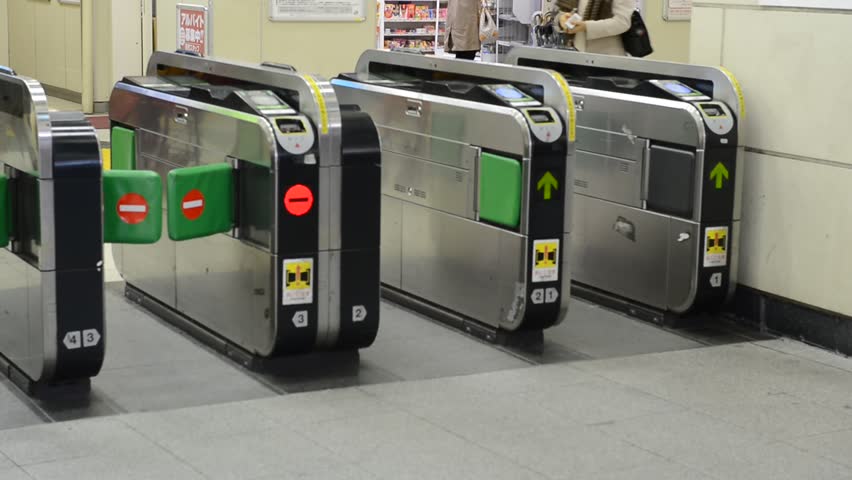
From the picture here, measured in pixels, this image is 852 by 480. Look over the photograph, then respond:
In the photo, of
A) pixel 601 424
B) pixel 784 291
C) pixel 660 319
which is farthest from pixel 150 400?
pixel 784 291

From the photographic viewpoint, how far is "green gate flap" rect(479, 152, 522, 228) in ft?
17.9

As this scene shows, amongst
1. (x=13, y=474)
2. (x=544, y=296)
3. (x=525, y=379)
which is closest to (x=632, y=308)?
(x=544, y=296)

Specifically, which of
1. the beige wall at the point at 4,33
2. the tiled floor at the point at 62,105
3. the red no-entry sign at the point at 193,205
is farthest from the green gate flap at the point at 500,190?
the beige wall at the point at 4,33

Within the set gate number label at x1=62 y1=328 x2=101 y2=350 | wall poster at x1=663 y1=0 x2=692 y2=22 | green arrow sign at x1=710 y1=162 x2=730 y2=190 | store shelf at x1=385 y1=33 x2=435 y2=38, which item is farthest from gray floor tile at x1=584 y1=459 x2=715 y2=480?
store shelf at x1=385 y1=33 x2=435 y2=38

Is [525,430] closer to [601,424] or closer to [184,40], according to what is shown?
[601,424]

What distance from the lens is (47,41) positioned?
14695 mm

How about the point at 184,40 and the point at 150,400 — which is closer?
the point at 150,400

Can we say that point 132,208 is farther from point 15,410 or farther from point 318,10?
point 318,10

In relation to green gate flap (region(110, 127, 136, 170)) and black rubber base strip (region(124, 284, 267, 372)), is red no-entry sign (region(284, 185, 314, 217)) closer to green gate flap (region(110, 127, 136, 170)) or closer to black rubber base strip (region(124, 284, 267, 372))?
black rubber base strip (region(124, 284, 267, 372))

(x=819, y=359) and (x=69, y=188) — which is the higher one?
(x=69, y=188)

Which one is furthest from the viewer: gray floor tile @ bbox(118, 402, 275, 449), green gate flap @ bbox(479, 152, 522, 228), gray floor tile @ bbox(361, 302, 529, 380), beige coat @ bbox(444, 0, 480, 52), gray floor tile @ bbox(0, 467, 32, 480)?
beige coat @ bbox(444, 0, 480, 52)

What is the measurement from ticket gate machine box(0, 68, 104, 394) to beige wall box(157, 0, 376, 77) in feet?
10.4

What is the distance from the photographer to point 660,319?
616cm

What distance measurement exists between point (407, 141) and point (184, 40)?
2.73 m
